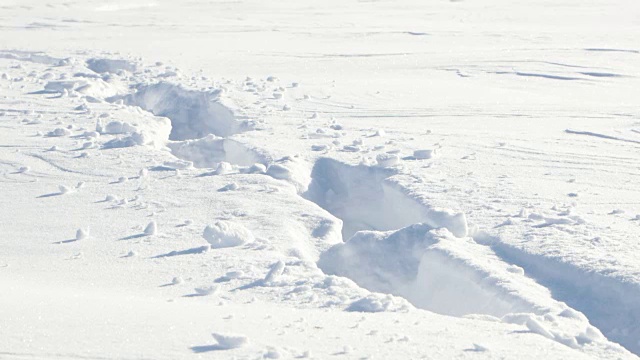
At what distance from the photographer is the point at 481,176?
527 cm

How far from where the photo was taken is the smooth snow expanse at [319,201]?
3238 mm

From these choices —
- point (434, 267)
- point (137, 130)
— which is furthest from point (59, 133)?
point (434, 267)

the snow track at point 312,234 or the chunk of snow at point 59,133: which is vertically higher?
the snow track at point 312,234

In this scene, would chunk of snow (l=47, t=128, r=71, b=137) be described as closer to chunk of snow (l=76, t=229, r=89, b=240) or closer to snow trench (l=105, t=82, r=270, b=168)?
snow trench (l=105, t=82, r=270, b=168)

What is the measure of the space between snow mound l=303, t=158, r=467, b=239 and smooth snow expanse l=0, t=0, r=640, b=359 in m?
0.01

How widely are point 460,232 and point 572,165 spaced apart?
1.50 meters

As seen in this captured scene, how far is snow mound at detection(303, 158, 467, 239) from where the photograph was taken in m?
4.89

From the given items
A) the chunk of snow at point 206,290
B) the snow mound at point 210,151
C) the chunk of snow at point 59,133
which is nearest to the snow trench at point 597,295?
the chunk of snow at point 206,290

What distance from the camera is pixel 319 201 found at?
521 cm

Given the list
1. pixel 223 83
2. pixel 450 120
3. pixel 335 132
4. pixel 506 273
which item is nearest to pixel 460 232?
pixel 506 273

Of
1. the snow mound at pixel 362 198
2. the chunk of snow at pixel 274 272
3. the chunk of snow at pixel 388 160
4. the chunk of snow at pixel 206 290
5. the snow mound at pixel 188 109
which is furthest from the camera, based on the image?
the snow mound at pixel 188 109

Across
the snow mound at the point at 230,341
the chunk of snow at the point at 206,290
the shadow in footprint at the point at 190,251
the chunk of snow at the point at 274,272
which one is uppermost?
the snow mound at the point at 230,341

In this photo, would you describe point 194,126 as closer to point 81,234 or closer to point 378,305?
point 81,234

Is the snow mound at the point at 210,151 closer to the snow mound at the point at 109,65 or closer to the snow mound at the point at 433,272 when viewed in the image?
the snow mound at the point at 433,272
